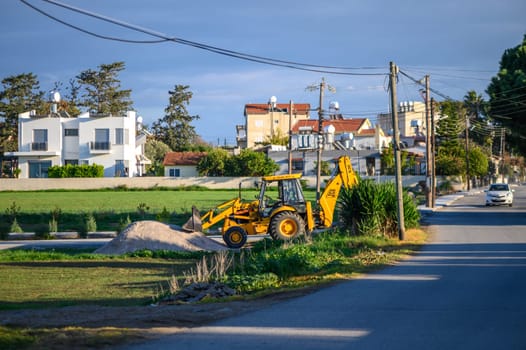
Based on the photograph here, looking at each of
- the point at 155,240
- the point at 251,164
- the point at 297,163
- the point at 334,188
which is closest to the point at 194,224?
the point at 155,240

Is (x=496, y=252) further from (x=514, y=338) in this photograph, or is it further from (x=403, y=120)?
(x=403, y=120)

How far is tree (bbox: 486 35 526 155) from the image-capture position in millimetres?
41219

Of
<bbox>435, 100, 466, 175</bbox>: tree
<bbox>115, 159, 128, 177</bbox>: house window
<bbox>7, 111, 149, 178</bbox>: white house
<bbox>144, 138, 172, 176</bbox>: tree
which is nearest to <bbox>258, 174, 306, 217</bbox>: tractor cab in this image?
<bbox>7, 111, 149, 178</bbox>: white house

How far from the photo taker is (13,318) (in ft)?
36.7

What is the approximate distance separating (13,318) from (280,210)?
1685cm

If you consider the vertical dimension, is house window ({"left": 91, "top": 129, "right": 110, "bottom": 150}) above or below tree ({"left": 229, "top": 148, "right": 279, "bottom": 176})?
above

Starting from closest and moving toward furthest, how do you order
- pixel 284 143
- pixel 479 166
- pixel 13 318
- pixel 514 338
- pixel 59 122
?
pixel 514 338 < pixel 13 318 < pixel 59 122 < pixel 479 166 < pixel 284 143

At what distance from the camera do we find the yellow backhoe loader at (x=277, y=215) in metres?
26.8

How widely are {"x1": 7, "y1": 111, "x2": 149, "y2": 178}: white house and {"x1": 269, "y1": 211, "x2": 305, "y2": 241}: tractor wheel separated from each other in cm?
5989

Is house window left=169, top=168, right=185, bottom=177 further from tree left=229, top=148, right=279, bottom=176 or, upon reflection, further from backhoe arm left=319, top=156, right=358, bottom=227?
backhoe arm left=319, top=156, right=358, bottom=227

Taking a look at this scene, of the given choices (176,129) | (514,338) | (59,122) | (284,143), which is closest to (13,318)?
(514,338)

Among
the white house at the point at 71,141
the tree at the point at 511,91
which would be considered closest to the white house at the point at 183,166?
the white house at the point at 71,141

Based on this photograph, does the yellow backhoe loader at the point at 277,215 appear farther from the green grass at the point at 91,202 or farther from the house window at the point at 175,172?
the house window at the point at 175,172

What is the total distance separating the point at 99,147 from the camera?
83.9 metres
